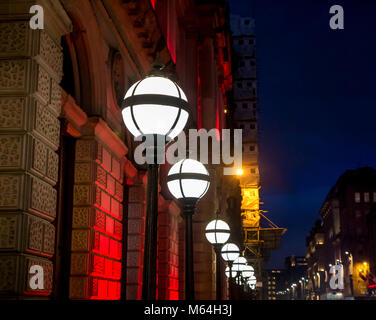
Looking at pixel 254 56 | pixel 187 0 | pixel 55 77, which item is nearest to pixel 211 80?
pixel 187 0

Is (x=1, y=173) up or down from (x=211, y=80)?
down

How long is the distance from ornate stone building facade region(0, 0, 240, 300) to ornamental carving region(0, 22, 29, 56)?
12 mm

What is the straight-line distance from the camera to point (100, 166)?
1059 cm

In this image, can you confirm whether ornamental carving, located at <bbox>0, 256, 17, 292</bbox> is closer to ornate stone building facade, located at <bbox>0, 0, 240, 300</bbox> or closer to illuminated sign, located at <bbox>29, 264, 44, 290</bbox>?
ornate stone building facade, located at <bbox>0, 0, 240, 300</bbox>

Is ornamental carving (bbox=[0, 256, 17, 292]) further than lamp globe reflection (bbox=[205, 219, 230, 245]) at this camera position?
No

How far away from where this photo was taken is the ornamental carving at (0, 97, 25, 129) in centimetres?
688

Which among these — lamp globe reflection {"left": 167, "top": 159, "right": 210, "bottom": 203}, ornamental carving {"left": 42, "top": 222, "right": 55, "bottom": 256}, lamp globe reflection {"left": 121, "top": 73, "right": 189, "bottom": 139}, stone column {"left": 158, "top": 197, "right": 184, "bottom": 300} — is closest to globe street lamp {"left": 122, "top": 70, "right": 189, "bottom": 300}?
lamp globe reflection {"left": 121, "top": 73, "right": 189, "bottom": 139}

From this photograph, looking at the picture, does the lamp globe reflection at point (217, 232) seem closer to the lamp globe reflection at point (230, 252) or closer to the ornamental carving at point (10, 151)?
the lamp globe reflection at point (230, 252)

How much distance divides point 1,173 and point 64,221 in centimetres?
334

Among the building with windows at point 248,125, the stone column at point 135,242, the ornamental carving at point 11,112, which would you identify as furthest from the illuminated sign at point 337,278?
the ornamental carving at point 11,112

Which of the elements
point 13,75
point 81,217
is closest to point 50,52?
point 13,75

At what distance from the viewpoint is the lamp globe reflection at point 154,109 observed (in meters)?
5.70
